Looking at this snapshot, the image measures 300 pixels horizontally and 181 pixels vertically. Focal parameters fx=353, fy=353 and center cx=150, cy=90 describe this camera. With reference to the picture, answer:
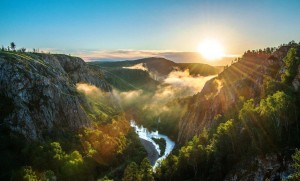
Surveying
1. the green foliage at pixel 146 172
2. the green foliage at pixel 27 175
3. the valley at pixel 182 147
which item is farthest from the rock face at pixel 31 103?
the green foliage at pixel 146 172

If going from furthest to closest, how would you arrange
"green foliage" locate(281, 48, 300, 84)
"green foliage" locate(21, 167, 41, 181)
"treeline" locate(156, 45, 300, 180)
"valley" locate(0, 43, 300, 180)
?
"green foliage" locate(281, 48, 300, 84), "green foliage" locate(21, 167, 41, 181), "valley" locate(0, 43, 300, 180), "treeline" locate(156, 45, 300, 180)

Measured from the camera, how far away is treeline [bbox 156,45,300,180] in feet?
348

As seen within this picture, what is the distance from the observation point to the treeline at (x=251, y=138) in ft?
348

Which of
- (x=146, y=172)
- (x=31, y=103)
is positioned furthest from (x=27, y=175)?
(x=31, y=103)

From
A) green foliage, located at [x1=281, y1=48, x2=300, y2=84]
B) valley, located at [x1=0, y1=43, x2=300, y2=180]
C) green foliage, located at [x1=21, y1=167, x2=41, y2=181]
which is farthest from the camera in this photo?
green foliage, located at [x1=281, y1=48, x2=300, y2=84]

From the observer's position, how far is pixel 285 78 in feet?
470

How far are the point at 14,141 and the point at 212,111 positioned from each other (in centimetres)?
10183

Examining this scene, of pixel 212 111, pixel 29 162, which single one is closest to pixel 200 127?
pixel 212 111

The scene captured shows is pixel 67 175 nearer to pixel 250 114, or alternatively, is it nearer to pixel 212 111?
pixel 250 114

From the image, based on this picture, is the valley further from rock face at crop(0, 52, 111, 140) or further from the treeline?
rock face at crop(0, 52, 111, 140)

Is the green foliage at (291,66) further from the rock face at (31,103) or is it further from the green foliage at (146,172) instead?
the rock face at (31,103)

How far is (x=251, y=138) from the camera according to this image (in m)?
113

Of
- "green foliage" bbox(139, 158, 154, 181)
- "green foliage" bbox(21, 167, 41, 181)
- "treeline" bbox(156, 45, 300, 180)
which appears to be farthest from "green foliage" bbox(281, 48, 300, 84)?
"green foliage" bbox(21, 167, 41, 181)

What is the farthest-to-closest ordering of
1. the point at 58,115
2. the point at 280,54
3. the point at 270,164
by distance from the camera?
the point at 58,115 < the point at 280,54 < the point at 270,164
